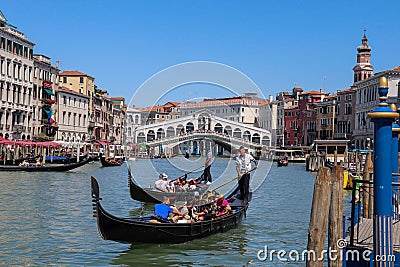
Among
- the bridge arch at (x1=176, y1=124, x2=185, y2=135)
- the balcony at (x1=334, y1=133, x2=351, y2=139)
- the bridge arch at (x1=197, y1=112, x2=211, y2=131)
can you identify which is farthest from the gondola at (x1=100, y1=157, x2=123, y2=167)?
the balcony at (x1=334, y1=133, x2=351, y2=139)

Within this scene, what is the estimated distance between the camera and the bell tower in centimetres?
4006

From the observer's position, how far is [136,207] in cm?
1069

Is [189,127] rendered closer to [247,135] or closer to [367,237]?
[247,135]

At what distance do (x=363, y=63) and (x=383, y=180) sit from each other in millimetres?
38560

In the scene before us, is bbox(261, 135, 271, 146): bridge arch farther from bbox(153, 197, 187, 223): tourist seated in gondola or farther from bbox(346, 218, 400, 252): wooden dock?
bbox(346, 218, 400, 252): wooden dock

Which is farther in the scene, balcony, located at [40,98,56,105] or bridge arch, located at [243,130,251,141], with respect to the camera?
balcony, located at [40,98,56,105]

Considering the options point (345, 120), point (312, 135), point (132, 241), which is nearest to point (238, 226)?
point (132, 241)

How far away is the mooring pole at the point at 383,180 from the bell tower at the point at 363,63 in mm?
37519

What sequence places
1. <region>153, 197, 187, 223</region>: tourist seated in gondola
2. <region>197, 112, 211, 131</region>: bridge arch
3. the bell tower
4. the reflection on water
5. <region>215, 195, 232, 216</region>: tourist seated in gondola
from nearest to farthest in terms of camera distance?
the reflection on water → <region>153, 197, 187, 223</region>: tourist seated in gondola → <region>215, 195, 232, 216</region>: tourist seated in gondola → <region>197, 112, 211, 131</region>: bridge arch → the bell tower

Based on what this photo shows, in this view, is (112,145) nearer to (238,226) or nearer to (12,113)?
(12,113)

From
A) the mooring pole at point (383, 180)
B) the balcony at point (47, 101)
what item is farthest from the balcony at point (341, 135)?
the mooring pole at point (383, 180)

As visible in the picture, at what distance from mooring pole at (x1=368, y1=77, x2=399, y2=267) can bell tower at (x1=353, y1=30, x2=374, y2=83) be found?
37.5 meters

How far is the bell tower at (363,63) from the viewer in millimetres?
40062

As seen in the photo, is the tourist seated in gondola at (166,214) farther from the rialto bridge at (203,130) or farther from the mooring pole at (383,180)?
the rialto bridge at (203,130)
